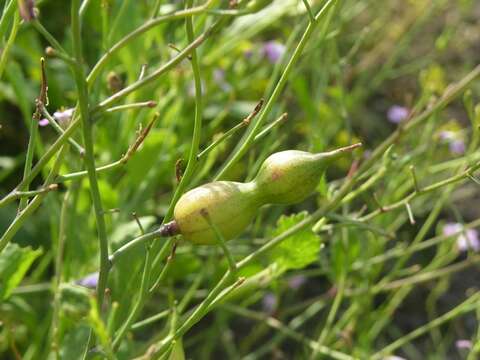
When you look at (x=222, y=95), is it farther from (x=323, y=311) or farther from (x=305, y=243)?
(x=305, y=243)

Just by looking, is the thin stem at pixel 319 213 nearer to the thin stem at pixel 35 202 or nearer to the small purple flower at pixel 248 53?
the thin stem at pixel 35 202

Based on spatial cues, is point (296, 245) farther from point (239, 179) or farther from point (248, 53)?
point (248, 53)

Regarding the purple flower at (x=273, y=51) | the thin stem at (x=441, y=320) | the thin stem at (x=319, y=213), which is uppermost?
the thin stem at (x=319, y=213)

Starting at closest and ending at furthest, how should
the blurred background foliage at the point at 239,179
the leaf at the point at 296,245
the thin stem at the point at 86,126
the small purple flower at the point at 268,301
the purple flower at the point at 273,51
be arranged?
the thin stem at the point at 86,126 < the leaf at the point at 296,245 < the blurred background foliage at the point at 239,179 < the small purple flower at the point at 268,301 < the purple flower at the point at 273,51

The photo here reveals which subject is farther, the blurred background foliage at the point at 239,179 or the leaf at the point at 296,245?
the blurred background foliage at the point at 239,179

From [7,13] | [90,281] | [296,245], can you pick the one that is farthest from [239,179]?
[7,13]

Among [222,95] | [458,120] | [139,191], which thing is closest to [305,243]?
[139,191]

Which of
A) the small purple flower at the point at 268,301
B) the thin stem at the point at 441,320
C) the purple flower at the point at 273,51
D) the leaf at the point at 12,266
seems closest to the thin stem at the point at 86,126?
the leaf at the point at 12,266
